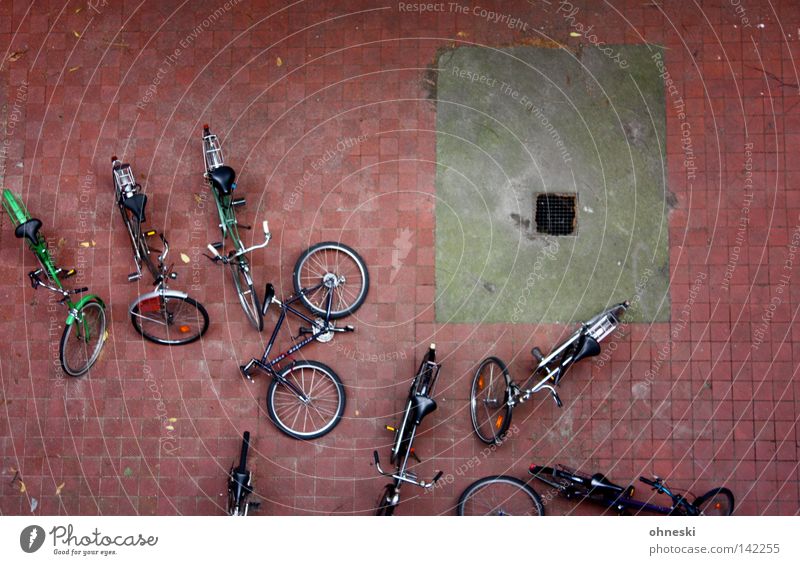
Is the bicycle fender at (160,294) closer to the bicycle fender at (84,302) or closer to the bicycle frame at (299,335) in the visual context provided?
the bicycle fender at (84,302)

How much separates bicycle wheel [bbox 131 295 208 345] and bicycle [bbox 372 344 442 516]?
2.90 meters

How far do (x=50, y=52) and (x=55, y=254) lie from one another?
9.29 ft

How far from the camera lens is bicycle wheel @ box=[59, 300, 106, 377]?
12.0 metres

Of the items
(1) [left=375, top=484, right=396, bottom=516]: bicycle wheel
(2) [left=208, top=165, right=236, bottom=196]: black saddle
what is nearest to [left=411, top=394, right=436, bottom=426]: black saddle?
(1) [left=375, top=484, right=396, bottom=516]: bicycle wheel

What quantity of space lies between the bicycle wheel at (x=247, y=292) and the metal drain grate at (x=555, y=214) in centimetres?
385

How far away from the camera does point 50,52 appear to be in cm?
1248

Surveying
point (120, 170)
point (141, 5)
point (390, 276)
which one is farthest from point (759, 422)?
point (141, 5)

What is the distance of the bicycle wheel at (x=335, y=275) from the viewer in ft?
38.9

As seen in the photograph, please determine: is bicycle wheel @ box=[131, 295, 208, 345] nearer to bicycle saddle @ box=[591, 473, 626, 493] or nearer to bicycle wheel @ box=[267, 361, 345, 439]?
bicycle wheel @ box=[267, 361, 345, 439]

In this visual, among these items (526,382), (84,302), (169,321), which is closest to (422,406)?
(526,382)

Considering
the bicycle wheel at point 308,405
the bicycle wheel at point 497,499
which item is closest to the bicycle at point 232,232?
the bicycle wheel at point 308,405

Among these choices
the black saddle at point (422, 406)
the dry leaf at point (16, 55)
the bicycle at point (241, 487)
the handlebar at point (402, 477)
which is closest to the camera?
the handlebar at point (402, 477)

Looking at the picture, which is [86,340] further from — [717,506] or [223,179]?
[717,506]

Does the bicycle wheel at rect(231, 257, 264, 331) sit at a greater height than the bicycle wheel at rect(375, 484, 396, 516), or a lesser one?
greater
